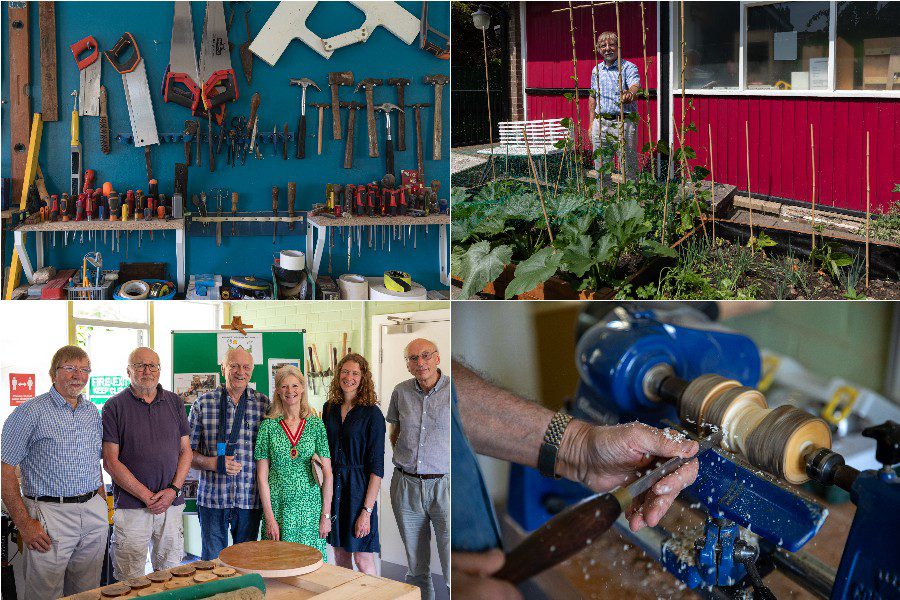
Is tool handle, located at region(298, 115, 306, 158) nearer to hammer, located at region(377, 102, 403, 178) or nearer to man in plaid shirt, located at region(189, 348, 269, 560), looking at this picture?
hammer, located at region(377, 102, 403, 178)

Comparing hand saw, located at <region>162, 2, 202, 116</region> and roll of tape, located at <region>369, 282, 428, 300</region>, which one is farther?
roll of tape, located at <region>369, 282, 428, 300</region>

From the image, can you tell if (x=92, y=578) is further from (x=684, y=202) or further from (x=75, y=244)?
(x=684, y=202)

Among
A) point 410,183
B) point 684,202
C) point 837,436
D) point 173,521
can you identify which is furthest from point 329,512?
point 837,436

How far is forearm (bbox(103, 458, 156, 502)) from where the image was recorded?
2.79 m

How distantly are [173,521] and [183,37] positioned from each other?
A: 4.91ft

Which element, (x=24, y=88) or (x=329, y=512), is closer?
(x=24, y=88)

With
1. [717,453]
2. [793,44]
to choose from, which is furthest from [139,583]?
[793,44]

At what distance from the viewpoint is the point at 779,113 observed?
2.59m

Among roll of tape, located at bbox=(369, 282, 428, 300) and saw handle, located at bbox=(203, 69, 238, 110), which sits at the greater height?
saw handle, located at bbox=(203, 69, 238, 110)

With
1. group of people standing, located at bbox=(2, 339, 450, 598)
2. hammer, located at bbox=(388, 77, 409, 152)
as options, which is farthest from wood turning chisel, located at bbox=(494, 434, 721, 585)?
hammer, located at bbox=(388, 77, 409, 152)

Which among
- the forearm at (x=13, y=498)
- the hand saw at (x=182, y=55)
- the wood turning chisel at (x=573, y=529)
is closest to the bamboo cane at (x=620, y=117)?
the wood turning chisel at (x=573, y=529)

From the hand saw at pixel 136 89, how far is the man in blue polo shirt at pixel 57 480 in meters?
0.70

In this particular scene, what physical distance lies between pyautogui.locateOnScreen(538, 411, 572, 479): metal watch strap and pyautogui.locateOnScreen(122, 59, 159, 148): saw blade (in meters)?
1.49

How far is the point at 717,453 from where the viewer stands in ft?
9.27
